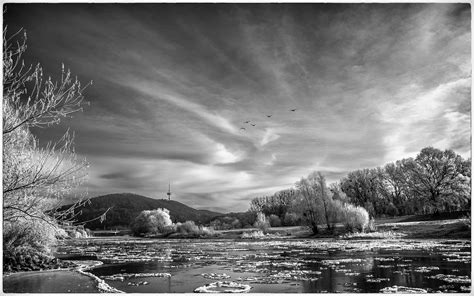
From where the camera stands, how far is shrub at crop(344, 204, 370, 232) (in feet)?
65.8

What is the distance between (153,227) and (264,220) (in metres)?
8.46

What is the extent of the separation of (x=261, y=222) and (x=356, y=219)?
29.2 ft

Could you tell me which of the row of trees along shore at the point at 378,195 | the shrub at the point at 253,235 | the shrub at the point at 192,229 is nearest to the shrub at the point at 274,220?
the row of trees along shore at the point at 378,195

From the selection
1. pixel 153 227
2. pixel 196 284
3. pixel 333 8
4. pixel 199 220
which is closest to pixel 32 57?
pixel 196 284

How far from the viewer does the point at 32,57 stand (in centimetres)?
654

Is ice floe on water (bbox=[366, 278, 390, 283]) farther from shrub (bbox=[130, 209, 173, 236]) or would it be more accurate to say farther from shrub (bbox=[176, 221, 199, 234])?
shrub (bbox=[176, 221, 199, 234])

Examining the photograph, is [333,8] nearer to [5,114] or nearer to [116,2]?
[116,2]

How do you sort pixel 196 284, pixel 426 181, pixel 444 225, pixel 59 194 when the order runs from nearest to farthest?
pixel 59 194
pixel 196 284
pixel 444 225
pixel 426 181

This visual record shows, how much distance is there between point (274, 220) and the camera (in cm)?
3012

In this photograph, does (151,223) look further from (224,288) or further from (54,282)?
(224,288)

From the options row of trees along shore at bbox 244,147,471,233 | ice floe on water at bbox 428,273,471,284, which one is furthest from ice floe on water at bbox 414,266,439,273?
row of trees along shore at bbox 244,147,471,233

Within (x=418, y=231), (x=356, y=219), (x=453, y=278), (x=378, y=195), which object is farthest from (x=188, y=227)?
(x=453, y=278)

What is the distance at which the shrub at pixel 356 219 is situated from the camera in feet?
65.8

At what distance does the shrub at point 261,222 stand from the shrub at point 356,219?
8.00 metres
